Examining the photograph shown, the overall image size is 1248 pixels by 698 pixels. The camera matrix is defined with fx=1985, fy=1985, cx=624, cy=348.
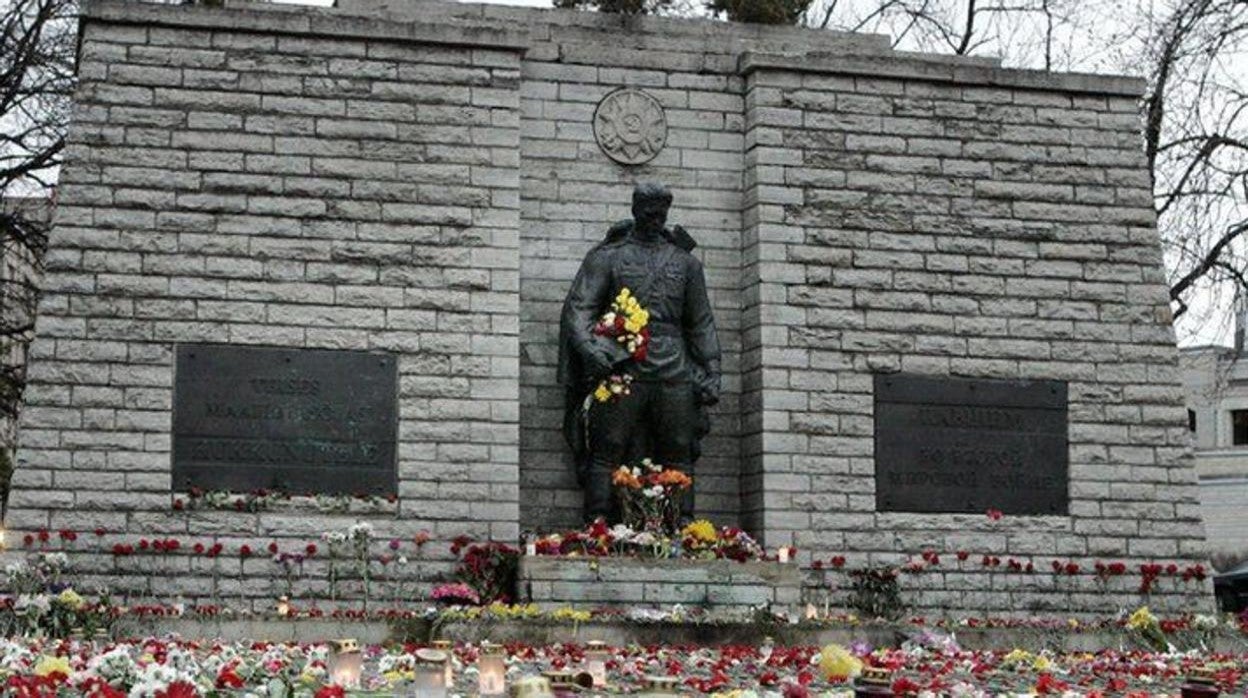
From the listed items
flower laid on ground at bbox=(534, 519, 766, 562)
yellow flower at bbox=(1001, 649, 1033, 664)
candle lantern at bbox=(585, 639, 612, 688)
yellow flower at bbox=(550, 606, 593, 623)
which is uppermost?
flower laid on ground at bbox=(534, 519, 766, 562)

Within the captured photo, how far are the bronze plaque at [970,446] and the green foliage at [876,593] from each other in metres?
0.58

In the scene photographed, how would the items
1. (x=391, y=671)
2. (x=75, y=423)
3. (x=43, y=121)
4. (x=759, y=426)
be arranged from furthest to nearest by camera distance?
1. (x=43, y=121)
2. (x=759, y=426)
3. (x=75, y=423)
4. (x=391, y=671)

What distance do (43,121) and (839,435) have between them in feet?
32.2

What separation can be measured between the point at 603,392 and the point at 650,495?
2.76ft

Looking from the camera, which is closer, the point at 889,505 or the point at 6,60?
the point at 889,505

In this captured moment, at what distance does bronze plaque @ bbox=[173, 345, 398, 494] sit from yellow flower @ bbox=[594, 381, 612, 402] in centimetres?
151

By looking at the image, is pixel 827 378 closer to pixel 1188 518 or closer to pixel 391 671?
pixel 1188 518

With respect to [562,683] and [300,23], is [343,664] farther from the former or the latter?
[300,23]

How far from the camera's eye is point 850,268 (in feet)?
51.6

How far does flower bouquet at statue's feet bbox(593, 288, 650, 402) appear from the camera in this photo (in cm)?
1455

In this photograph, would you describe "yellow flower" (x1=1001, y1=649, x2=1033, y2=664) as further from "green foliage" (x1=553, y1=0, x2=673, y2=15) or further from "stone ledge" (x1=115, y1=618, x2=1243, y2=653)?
"green foliage" (x1=553, y1=0, x2=673, y2=15)

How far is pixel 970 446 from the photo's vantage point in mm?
15766

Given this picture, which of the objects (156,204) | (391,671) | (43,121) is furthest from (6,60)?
(391,671)

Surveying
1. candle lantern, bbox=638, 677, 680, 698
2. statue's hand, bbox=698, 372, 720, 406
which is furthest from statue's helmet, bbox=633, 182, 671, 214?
candle lantern, bbox=638, 677, 680, 698
